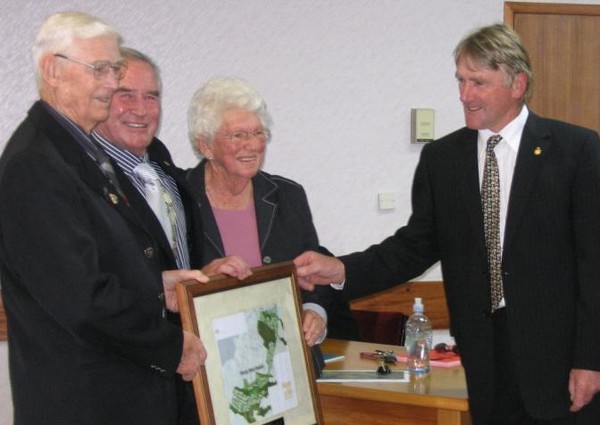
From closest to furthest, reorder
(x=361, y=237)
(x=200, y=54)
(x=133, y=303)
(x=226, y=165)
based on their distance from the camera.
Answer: (x=133, y=303) → (x=226, y=165) → (x=200, y=54) → (x=361, y=237)

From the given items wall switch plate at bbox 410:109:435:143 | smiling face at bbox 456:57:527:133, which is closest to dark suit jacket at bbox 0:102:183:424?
smiling face at bbox 456:57:527:133

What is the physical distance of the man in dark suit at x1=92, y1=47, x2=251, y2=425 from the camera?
108 inches

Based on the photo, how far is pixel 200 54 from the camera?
4.97 m

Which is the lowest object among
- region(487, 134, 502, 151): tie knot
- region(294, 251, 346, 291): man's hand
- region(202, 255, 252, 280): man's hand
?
region(294, 251, 346, 291): man's hand

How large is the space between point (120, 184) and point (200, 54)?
8.48ft

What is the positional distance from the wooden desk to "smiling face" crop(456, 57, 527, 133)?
97 centimetres

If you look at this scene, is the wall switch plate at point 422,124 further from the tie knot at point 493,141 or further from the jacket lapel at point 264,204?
the jacket lapel at point 264,204

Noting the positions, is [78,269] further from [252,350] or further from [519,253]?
[519,253]

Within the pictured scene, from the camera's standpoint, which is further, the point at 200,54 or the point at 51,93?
the point at 200,54

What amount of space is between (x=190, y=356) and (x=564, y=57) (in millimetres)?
4036

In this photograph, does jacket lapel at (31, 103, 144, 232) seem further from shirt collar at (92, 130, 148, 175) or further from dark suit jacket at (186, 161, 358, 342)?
dark suit jacket at (186, 161, 358, 342)

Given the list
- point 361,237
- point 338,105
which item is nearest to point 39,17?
point 338,105

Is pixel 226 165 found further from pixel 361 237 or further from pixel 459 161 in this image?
pixel 361 237

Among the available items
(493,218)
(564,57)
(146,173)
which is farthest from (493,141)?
(564,57)
